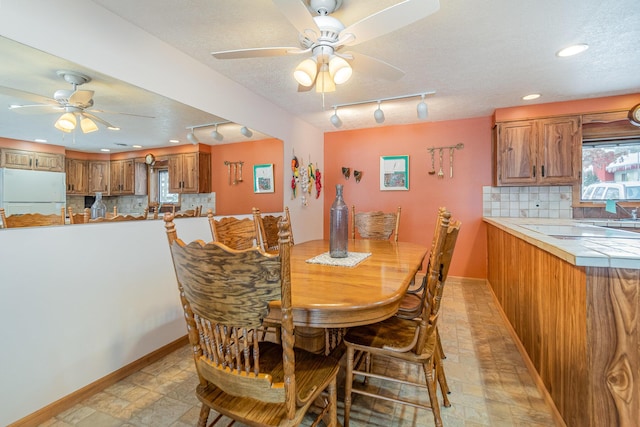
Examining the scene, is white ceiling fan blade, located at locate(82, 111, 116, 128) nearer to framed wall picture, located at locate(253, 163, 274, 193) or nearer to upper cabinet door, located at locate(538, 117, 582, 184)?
framed wall picture, located at locate(253, 163, 274, 193)

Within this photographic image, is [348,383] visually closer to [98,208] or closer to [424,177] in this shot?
[98,208]

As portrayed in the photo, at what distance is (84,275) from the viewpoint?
64.4 inches

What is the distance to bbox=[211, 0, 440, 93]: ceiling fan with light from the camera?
1.24m

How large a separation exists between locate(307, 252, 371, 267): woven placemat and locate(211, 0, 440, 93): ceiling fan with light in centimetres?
106

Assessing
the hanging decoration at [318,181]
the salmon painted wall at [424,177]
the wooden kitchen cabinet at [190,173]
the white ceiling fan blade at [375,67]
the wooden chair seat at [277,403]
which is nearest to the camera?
the wooden chair seat at [277,403]

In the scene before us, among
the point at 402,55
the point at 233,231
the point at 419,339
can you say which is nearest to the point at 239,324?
the point at 419,339

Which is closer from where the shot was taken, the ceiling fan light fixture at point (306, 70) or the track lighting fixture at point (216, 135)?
the ceiling fan light fixture at point (306, 70)

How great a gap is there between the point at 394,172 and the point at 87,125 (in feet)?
11.7

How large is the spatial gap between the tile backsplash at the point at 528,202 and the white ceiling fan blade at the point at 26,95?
4252mm

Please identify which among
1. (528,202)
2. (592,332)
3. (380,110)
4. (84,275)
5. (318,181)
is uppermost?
(380,110)

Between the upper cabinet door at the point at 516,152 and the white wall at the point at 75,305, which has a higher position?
the upper cabinet door at the point at 516,152

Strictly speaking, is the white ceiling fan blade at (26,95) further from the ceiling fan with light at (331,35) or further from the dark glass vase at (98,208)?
the ceiling fan with light at (331,35)

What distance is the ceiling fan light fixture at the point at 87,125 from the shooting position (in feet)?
5.28

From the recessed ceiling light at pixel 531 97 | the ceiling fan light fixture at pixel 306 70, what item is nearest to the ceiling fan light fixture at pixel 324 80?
the ceiling fan light fixture at pixel 306 70
